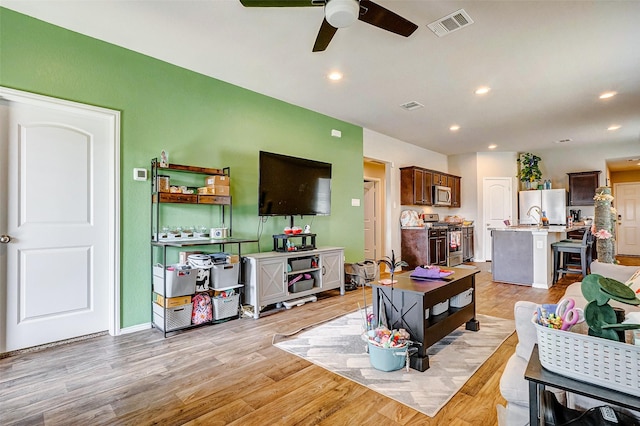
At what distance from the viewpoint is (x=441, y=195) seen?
25.4ft

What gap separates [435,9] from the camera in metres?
2.61

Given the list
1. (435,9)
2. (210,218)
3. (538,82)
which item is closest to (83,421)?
(210,218)

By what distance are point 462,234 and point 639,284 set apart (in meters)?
6.03

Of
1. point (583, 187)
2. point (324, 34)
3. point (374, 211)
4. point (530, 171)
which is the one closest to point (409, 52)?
point (324, 34)

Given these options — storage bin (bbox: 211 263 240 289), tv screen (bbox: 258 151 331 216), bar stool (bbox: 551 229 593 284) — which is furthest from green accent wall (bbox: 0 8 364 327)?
bar stool (bbox: 551 229 593 284)

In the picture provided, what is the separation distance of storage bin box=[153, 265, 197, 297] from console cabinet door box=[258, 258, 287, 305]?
767 mm

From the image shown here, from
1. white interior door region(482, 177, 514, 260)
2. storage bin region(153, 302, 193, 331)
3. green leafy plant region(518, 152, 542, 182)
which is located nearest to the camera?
storage bin region(153, 302, 193, 331)

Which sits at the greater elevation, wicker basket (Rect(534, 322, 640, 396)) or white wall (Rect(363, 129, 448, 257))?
white wall (Rect(363, 129, 448, 257))

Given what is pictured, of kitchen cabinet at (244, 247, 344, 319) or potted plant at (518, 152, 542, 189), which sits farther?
potted plant at (518, 152, 542, 189)

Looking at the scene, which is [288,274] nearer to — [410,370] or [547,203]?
[410,370]

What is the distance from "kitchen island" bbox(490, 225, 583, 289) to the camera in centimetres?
504

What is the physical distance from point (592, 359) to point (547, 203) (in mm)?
8615

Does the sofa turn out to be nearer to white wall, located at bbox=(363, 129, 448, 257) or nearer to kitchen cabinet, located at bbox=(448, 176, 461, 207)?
white wall, located at bbox=(363, 129, 448, 257)

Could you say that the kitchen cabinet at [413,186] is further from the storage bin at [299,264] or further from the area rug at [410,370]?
the area rug at [410,370]
